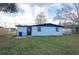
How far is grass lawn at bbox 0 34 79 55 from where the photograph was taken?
2229mm

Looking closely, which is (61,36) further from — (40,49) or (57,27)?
(40,49)

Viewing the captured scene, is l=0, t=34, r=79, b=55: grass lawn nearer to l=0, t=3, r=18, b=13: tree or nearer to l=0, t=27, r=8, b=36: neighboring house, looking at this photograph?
l=0, t=27, r=8, b=36: neighboring house

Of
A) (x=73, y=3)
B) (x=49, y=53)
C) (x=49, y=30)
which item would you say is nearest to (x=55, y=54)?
(x=49, y=53)

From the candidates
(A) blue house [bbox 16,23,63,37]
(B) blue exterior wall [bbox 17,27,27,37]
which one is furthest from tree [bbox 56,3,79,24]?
(B) blue exterior wall [bbox 17,27,27,37]

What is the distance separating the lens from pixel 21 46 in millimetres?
2236

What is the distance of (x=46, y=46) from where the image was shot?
2232mm

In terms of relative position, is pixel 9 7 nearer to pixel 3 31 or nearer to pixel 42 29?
pixel 3 31

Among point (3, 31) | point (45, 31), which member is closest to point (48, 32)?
point (45, 31)

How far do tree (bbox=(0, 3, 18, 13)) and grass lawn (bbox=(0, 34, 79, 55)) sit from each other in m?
0.27

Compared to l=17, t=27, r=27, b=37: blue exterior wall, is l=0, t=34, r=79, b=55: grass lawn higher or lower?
lower

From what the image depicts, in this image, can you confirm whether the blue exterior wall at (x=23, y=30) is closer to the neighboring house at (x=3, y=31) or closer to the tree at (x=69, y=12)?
the neighboring house at (x=3, y=31)

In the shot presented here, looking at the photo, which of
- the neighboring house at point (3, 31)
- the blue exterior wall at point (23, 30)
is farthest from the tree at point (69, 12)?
the neighboring house at point (3, 31)

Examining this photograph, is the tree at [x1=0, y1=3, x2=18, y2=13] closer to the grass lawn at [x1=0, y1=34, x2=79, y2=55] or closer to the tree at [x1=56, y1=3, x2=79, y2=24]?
the grass lawn at [x1=0, y1=34, x2=79, y2=55]

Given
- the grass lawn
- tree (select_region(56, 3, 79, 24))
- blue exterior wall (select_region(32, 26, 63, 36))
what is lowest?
the grass lawn
